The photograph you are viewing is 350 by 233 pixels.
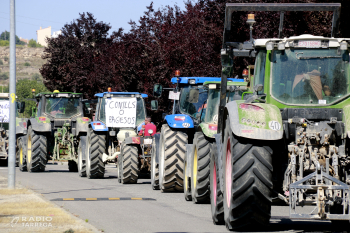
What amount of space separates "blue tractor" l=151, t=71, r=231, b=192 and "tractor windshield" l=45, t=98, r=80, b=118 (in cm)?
955

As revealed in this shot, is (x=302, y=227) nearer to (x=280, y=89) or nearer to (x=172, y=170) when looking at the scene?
(x=280, y=89)

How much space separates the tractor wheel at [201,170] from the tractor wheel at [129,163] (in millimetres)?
5019

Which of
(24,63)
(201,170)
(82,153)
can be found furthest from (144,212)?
(24,63)

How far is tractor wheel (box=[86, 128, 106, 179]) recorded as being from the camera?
769 inches

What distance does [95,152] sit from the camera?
19.5 m

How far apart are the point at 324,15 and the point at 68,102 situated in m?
11.2

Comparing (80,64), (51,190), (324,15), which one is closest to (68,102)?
(51,190)

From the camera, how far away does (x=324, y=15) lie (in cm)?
1678

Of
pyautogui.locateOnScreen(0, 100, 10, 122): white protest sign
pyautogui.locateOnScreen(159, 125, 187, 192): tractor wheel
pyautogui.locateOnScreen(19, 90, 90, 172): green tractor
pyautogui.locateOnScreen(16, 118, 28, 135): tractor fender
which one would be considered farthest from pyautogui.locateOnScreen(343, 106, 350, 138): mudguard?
pyautogui.locateOnScreen(0, 100, 10, 122): white protest sign

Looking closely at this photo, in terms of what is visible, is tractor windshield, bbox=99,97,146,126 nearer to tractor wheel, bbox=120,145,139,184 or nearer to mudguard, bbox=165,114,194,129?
tractor wheel, bbox=120,145,139,184

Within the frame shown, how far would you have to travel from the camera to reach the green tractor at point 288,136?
7555 mm

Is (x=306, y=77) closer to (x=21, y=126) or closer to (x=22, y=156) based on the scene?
(x=22, y=156)

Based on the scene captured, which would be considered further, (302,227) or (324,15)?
(324,15)

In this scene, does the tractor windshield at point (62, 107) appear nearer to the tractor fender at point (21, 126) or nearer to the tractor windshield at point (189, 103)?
the tractor fender at point (21, 126)
